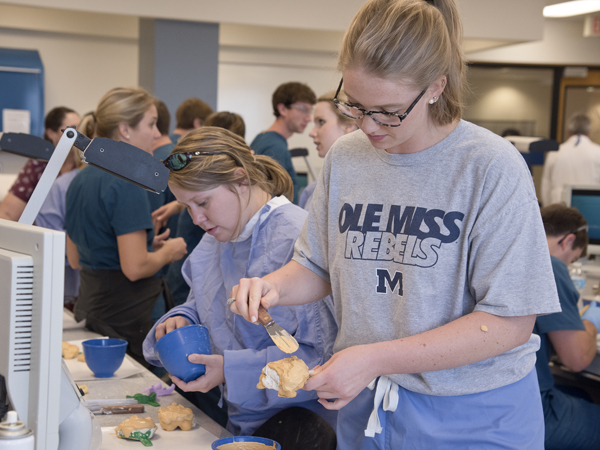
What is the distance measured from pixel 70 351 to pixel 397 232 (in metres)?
1.20

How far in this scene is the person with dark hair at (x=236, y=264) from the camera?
4.49ft

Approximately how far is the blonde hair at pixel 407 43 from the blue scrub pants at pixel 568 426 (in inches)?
57.0

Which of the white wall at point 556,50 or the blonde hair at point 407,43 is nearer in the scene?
the blonde hair at point 407,43

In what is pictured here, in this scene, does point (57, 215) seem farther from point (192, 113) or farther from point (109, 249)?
point (192, 113)

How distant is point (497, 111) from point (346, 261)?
6882 mm

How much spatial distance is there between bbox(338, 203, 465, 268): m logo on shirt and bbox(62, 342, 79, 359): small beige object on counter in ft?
3.50

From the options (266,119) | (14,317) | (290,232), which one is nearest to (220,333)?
(290,232)

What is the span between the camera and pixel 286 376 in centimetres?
102

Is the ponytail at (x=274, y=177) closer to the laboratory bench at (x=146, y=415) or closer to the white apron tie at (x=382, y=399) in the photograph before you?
the laboratory bench at (x=146, y=415)

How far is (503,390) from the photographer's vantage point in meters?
1.06

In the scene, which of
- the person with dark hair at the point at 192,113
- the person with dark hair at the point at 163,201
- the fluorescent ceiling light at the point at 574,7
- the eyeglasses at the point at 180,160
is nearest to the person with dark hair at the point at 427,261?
the eyeglasses at the point at 180,160

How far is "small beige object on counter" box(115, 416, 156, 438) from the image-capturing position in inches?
50.3

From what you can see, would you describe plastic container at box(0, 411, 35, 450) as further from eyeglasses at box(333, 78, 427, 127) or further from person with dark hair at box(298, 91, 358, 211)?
person with dark hair at box(298, 91, 358, 211)

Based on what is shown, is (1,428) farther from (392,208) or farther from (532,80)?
(532,80)
